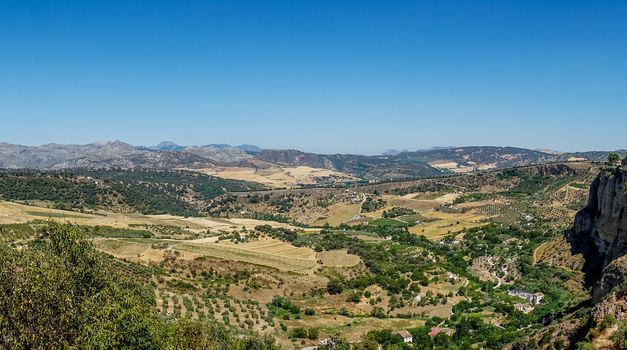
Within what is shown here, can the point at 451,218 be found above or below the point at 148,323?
below

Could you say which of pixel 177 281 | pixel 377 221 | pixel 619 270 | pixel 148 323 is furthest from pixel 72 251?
pixel 377 221

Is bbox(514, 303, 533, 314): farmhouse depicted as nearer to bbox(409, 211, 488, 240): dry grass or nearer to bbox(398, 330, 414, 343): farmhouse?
bbox(398, 330, 414, 343): farmhouse

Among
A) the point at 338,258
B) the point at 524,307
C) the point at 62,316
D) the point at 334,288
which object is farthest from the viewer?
the point at 338,258

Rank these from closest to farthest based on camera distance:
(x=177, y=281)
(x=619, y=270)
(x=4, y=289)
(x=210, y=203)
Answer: (x=4, y=289) → (x=619, y=270) → (x=177, y=281) → (x=210, y=203)

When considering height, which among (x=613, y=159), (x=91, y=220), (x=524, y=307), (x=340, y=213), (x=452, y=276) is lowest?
(x=452, y=276)

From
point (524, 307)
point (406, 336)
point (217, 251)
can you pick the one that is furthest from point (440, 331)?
point (217, 251)

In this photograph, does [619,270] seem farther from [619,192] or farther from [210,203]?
[210,203]

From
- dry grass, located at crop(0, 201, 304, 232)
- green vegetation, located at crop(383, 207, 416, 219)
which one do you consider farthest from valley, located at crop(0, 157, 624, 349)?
green vegetation, located at crop(383, 207, 416, 219)

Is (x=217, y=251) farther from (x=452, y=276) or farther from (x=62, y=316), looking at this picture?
(x=62, y=316)
